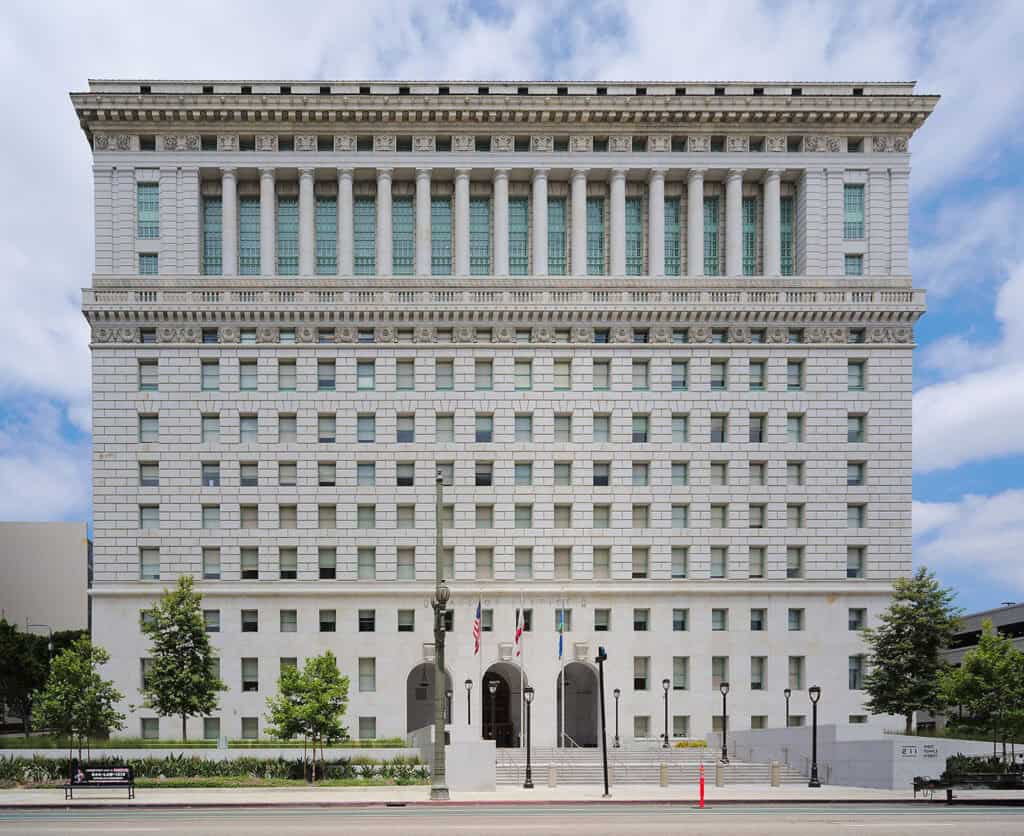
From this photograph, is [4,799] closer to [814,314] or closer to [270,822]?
[270,822]

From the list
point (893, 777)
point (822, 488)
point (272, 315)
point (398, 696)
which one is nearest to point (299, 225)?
point (272, 315)

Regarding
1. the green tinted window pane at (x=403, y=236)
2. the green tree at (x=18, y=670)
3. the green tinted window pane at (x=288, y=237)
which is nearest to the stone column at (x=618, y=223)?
the green tinted window pane at (x=403, y=236)

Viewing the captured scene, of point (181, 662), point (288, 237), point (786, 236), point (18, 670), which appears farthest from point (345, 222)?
point (18, 670)

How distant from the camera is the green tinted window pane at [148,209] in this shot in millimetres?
71688

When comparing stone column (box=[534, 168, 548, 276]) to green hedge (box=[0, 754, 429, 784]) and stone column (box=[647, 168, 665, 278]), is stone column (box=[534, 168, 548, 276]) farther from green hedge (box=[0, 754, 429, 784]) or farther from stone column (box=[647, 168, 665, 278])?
green hedge (box=[0, 754, 429, 784])

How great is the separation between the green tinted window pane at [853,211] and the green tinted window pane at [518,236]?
2236 cm

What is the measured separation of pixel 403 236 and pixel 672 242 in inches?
757

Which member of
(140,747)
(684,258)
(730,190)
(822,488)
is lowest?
(140,747)

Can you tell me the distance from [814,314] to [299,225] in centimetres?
3612

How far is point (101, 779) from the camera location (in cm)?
4119

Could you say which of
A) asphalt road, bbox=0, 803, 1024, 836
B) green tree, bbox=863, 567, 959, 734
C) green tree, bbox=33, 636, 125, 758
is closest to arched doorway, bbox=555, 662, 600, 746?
green tree, bbox=863, 567, 959, 734

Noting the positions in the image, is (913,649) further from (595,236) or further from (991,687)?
(595,236)

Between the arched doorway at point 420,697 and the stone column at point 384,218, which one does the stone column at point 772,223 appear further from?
the arched doorway at point 420,697

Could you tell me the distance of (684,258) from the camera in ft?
244
